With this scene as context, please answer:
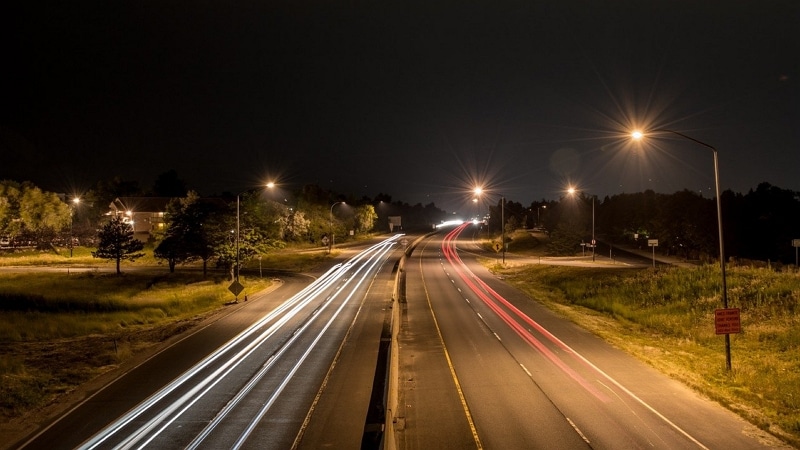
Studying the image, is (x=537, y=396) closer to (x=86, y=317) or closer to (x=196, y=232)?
(x=86, y=317)

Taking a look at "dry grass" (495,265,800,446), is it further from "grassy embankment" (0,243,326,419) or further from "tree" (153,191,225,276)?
"tree" (153,191,225,276)

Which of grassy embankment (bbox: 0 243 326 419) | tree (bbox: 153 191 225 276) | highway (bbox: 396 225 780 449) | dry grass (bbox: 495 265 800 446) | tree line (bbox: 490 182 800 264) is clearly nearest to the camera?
highway (bbox: 396 225 780 449)

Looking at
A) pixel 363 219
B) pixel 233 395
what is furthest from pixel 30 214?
pixel 233 395

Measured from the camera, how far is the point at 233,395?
Answer: 55.4ft

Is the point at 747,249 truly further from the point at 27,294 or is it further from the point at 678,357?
the point at 27,294

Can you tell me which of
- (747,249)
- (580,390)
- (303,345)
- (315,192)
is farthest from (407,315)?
(315,192)

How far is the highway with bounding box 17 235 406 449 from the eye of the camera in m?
13.5

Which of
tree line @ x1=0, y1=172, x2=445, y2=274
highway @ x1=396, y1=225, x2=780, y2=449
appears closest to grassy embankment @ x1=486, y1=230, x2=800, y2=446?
highway @ x1=396, y1=225, x2=780, y2=449

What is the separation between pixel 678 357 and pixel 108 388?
21401mm

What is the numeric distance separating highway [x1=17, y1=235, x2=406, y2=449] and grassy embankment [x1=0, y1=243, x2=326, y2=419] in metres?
2.15

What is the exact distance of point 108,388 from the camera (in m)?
18.0

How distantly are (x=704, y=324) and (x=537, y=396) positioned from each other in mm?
16587

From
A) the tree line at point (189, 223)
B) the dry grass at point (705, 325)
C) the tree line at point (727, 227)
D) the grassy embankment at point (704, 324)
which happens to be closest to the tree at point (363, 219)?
the tree line at point (189, 223)

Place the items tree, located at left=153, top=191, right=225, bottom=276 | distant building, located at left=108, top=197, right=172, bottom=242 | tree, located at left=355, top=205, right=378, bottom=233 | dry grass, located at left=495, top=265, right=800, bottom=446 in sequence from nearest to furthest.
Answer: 1. dry grass, located at left=495, top=265, right=800, bottom=446
2. tree, located at left=153, top=191, right=225, bottom=276
3. distant building, located at left=108, top=197, right=172, bottom=242
4. tree, located at left=355, top=205, right=378, bottom=233
